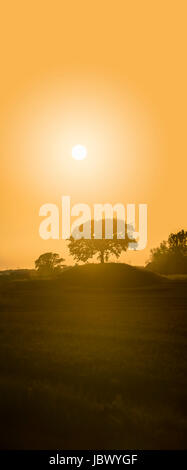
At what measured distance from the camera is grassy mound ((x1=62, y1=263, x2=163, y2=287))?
6176cm

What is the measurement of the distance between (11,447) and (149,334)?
1264 cm

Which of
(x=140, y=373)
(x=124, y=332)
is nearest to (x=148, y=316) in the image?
(x=124, y=332)

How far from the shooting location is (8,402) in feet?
37.7

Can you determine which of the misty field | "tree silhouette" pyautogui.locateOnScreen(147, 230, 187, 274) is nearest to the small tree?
"tree silhouette" pyautogui.locateOnScreen(147, 230, 187, 274)

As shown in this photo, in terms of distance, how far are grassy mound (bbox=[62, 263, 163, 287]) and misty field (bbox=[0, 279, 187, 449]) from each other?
1459 inches

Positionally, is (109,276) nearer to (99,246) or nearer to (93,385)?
(99,246)

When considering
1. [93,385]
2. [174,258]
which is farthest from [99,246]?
[93,385]

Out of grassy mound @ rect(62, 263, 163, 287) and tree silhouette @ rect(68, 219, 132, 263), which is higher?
tree silhouette @ rect(68, 219, 132, 263)

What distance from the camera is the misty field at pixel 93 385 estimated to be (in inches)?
381

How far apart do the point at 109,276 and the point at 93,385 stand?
5209 centimetres

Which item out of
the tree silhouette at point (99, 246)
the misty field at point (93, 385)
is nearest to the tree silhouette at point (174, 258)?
the tree silhouette at point (99, 246)

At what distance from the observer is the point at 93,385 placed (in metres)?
13.1

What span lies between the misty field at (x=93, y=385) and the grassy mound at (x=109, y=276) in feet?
122

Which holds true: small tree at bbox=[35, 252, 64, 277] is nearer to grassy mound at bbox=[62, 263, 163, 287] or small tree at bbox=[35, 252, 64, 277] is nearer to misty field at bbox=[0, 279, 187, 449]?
grassy mound at bbox=[62, 263, 163, 287]
